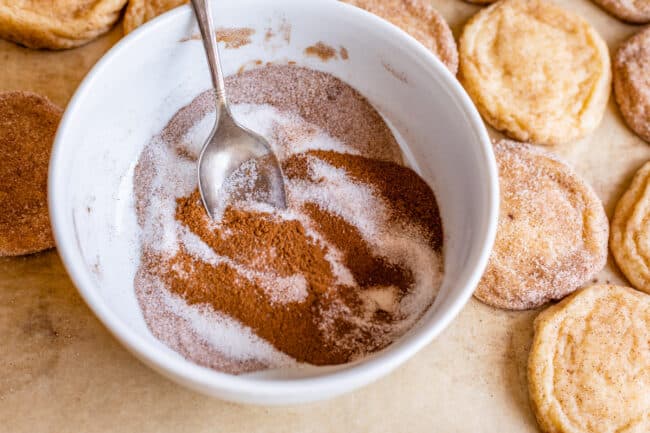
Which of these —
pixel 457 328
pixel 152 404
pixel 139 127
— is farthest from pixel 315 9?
pixel 152 404

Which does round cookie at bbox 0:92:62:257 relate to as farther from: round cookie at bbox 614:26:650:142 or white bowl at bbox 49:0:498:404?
round cookie at bbox 614:26:650:142

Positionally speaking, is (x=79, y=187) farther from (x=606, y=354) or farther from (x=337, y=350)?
(x=606, y=354)

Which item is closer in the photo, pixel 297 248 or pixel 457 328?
pixel 297 248

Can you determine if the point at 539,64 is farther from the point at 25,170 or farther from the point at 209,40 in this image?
the point at 25,170

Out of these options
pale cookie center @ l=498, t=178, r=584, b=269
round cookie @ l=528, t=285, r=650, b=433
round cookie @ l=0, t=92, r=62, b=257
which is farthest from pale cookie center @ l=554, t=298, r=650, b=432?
round cookie @ l=0, t=92, r=62, b=257

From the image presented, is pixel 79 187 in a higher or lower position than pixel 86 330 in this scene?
higher

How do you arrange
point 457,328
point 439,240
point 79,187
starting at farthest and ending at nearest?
point 457,328, point 439,240, point 79,187

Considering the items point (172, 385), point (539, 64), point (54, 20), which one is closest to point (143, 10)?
point (54, 20)
